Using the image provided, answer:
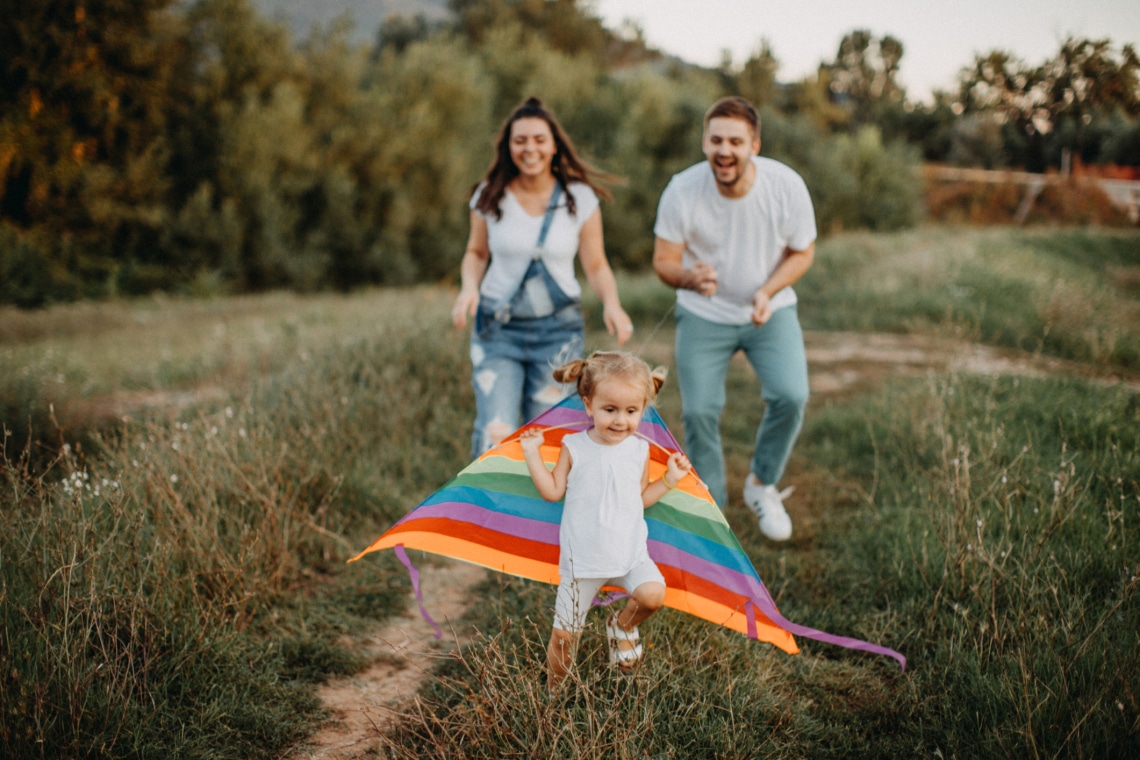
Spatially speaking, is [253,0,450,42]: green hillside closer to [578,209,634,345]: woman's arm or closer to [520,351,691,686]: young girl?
[578,209,634,345]: woman's arm

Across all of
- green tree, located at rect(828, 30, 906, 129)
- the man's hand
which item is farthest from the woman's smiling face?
green tree, located at rect(828, 30, 906, 129)

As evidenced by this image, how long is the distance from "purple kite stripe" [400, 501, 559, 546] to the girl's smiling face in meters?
0.53

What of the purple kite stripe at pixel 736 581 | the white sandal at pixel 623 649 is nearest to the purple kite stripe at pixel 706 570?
the purple kite stripe at pixel 736 581

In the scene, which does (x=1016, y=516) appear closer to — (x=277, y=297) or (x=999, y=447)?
(x=999, y=447)

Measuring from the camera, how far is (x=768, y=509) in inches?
175

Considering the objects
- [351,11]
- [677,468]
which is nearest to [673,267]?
[677,468]

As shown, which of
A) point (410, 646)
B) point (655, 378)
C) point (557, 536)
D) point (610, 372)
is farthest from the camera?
point (410, 646)

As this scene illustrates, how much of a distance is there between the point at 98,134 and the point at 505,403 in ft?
54.5

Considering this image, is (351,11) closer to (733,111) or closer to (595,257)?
(595,257)

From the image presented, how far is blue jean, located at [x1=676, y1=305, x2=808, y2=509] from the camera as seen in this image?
13.5ft

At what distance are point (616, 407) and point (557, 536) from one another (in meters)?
0.66

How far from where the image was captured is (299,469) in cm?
443

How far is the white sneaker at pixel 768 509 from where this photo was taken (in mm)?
4352

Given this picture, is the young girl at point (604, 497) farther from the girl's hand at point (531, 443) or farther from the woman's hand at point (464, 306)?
the woman's hand at point (464, 306)
